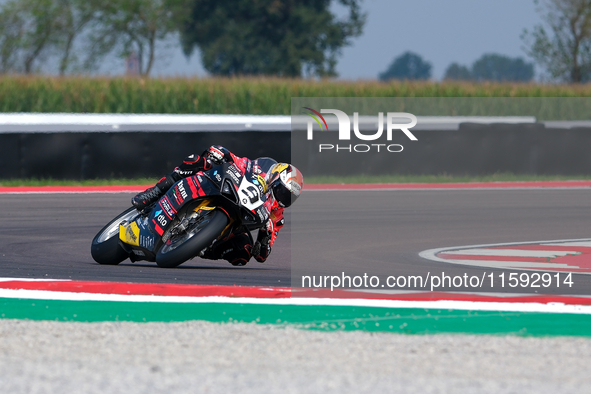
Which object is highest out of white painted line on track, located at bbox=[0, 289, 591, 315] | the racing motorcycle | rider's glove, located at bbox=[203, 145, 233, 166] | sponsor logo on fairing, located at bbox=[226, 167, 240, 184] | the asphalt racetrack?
rider's glove, located at bbox=[203, 145, 233, 166]

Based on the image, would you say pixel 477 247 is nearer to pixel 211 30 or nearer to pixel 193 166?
pixel 193 166

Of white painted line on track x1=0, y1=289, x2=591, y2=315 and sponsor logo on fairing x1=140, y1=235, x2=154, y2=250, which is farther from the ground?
sponsor logo on fairing x1=140, y1=235, x2=154, y2=250

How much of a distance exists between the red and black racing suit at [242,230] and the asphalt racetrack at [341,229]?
0.17 m

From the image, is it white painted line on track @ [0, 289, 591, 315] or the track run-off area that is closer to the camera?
the track run-off area

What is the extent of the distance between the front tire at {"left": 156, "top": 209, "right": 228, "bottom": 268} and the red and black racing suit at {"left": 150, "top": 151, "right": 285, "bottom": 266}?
383 millimetres

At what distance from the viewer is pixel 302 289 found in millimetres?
7277

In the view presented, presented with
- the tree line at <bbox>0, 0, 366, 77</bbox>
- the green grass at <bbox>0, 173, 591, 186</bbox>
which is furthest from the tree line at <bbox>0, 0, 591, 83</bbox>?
the green grass at <bbox>0, 173, 591, 186</bbox>

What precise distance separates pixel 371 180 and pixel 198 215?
1159 cm

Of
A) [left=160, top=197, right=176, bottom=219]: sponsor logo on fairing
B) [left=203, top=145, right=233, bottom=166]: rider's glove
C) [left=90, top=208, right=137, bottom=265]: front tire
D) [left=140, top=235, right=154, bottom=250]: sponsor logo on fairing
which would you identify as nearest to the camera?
[left=203, top=145, right=233, bottom=166]: rider's glove

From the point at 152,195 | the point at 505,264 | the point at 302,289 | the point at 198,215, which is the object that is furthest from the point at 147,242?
the point at 505,264

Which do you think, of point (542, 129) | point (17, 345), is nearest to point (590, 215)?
point (542, 129)

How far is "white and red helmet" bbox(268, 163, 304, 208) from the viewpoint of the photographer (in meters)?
7.93

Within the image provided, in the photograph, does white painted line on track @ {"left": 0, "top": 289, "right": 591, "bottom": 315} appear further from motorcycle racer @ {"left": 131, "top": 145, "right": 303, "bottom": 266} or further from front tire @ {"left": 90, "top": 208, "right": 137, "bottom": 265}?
front tire @ {"left": 90, "top": 208, "right": 137, "bottom": 265}

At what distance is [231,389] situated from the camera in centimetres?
470
